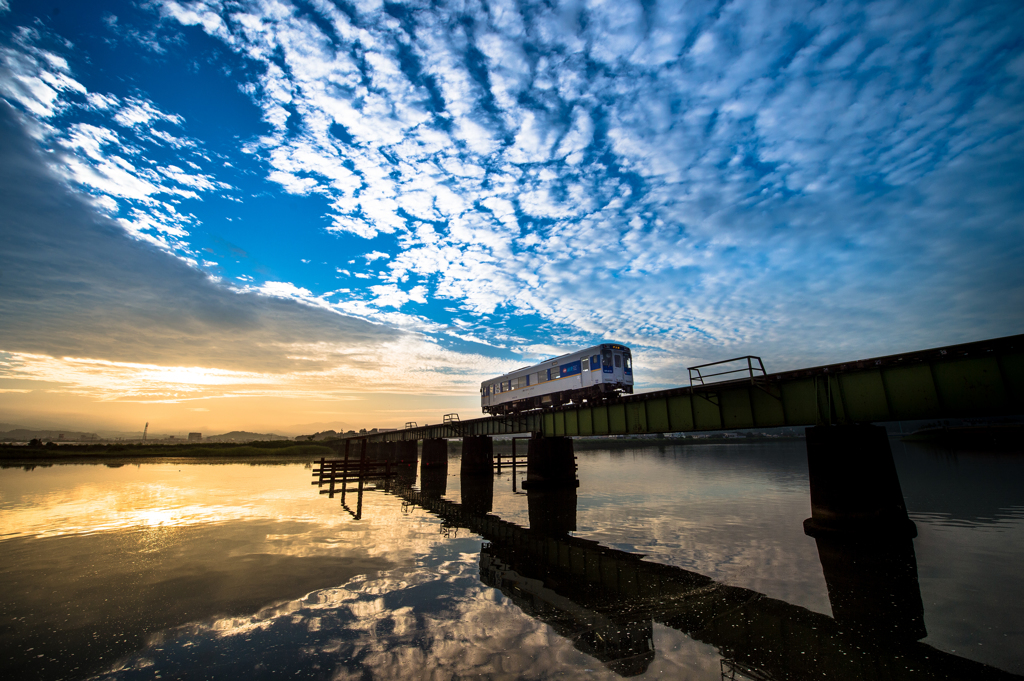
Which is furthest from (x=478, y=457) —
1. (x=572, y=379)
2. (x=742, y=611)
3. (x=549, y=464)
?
(x=742, y=611)

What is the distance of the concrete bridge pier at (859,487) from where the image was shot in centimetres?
1493

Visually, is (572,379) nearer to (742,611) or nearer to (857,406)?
(857,406)

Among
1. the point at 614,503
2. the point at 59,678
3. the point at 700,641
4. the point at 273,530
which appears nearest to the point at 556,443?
the point at 614,503

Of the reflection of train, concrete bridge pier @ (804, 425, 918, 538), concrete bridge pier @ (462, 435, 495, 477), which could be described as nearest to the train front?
the reflection of train

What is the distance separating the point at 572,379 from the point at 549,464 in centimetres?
755

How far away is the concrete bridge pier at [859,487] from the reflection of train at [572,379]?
1362 cm

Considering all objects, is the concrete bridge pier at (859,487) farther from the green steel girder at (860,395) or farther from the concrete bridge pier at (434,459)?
the concrete bridge pier at (434,459)

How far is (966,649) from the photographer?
738 cm

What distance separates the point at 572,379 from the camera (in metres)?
29.7

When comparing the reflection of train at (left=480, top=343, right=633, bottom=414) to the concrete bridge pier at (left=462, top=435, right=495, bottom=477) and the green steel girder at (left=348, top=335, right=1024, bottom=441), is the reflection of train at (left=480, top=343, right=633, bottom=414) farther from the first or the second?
the concrete bridge pier at (left=462, top=435, right=495, bottom=477)

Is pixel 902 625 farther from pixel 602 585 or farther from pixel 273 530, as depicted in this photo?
pixel 273 530

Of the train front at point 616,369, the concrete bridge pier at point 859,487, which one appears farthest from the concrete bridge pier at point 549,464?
the concrete bridge pier at point 859,487

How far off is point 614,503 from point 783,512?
9000 millimetres

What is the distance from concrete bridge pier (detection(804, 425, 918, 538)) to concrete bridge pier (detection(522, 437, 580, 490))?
18.7 meters
